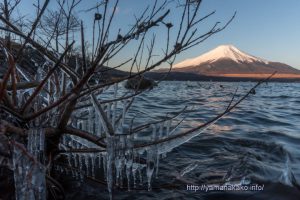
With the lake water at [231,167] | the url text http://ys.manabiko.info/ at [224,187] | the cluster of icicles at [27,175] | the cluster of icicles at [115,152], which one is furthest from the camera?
the url text http://ys.manabiko.info/ at [224,187]

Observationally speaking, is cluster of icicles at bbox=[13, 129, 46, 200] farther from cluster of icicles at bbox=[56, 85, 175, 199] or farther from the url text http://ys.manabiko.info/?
the url text http://ys.manabiko.info/

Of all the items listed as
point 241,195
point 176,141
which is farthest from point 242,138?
point 176,141

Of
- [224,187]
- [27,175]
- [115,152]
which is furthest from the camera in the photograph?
[224,187]

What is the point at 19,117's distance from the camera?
124 inches

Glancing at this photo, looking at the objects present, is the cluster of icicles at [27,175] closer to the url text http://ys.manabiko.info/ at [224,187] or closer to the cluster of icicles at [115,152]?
the cluster of icicles at [115,152]

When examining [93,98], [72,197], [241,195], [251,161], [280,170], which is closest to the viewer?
[93,98]

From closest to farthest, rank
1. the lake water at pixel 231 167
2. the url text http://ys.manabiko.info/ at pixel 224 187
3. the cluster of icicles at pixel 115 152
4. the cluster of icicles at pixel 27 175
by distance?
the cluster of icicles at pixel 27 175, the cluster of icicles at pixel 115 152, the lake water at pixel 231 167, the url text http://ys.manabiko.info/ at pixel 224 187

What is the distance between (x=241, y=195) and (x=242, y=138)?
447 centimetres

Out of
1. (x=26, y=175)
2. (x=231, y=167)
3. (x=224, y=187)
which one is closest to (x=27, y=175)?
(x=26, y=175)

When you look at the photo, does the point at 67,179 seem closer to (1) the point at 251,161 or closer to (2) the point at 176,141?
(2) the point at 176,141

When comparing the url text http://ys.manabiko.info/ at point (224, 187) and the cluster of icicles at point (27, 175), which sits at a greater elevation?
the cluster of icicles at point (27, 175)

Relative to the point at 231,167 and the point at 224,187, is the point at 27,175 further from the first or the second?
the point at 231,167

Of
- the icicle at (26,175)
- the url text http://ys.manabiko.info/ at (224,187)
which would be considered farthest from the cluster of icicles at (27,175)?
the url text http://ys.manabiko.info/ at (224,187)

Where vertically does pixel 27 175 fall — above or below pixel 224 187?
above
